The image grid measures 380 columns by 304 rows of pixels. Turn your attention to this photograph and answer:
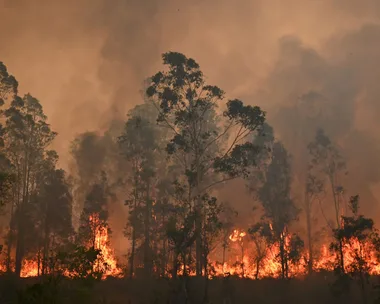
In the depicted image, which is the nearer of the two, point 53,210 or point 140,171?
point 53,210

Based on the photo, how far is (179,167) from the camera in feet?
189

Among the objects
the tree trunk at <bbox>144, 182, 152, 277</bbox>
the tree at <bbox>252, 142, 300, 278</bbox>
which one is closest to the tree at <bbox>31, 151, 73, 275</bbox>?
the tree trunk at <bbox>144, 182, 152, 277</bbox>

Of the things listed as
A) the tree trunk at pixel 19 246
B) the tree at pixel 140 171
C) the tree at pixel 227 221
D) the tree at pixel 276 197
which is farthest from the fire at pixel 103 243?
the tree at pixel 276 197

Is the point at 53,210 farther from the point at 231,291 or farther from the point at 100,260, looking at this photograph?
the point at 231,291

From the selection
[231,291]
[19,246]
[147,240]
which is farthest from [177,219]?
[19,246]

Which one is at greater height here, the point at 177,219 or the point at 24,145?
the point at 24,145

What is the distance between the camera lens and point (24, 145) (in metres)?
47.9

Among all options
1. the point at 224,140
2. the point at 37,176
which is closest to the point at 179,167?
the point at 224,140

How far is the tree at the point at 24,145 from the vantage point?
44112mm

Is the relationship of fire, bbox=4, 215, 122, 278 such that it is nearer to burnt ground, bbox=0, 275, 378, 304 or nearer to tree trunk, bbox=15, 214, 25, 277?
tree trunk, bbox=15, 214, 25, 277

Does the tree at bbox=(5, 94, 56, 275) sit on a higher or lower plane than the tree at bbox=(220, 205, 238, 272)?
higher

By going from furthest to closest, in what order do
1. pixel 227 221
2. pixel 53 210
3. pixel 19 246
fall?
pixel 227 221 → pixel 53 210 → pixel 19 246

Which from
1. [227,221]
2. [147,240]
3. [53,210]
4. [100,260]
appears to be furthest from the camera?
[227,221]

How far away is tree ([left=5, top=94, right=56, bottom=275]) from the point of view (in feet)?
145
